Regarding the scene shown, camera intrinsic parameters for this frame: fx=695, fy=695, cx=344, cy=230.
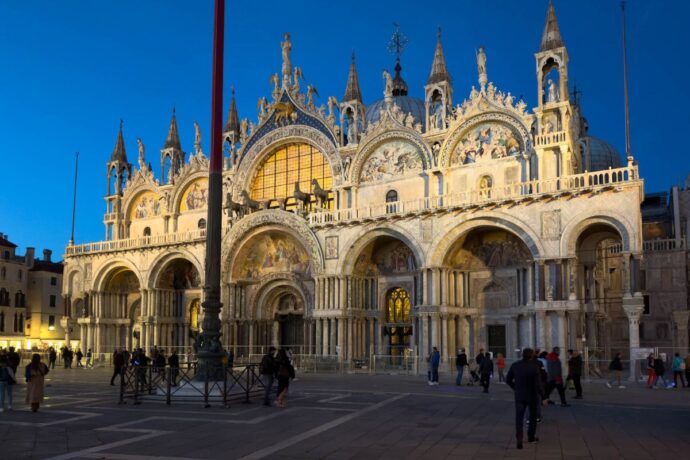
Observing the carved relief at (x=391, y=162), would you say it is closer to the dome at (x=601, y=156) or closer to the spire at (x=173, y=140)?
the spire at (x=173, y=140)

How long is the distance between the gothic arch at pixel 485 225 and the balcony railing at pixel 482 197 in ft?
2.58

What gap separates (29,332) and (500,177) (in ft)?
171

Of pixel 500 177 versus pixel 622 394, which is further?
pixel 500 177

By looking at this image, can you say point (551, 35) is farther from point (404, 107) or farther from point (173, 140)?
point (173, 140)

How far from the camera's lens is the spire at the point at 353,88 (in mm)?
41812

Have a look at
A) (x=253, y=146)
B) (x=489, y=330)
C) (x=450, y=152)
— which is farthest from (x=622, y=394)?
(x=253, y=146)

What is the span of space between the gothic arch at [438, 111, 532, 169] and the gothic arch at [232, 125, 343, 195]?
23.2ft

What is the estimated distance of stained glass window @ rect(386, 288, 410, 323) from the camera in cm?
3850

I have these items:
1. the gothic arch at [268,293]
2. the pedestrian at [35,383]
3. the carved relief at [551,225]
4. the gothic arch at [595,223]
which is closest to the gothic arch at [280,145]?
the gothic arch at [268,293]

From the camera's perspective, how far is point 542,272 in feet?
103

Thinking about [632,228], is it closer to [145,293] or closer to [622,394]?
[622,394]

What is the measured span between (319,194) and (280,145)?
224 inches

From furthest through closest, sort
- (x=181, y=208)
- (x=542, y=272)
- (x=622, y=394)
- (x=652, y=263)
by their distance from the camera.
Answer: (x=181, y=208) → (x=652, y=263) → (x=542, y=272) → (x=622, y=394)

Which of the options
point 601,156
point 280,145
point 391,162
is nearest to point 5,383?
point 391,162
